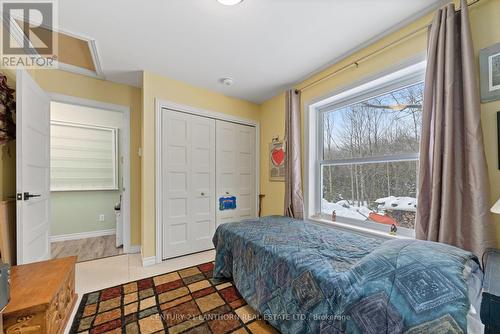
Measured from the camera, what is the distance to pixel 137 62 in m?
2.38

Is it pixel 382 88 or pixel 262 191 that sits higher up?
pixel 382 88

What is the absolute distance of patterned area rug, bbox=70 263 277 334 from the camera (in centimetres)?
150

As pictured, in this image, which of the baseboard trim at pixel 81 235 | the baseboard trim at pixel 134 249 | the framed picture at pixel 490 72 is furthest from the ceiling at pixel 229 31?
the baseboard trim at pixel 81 235

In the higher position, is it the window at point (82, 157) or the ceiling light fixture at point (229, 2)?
the ceiling light fixture at point (229, 2)

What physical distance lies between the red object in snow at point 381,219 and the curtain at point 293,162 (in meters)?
0.82

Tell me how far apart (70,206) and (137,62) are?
3130 millimetres

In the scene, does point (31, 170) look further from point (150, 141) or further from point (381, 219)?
point (381, 219)

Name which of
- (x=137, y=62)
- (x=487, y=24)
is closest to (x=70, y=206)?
(x=137, y=62)

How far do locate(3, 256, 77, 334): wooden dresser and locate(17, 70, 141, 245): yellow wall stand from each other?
133cm

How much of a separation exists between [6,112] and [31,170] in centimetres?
53

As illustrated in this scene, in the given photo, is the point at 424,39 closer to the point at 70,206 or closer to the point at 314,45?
the point at 314,45

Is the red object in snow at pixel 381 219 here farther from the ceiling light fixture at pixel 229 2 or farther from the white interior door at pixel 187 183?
the ceiling light fixture at pixel 229 2

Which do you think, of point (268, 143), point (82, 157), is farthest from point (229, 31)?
point (82, 157)

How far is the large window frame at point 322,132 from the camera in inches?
73.9
